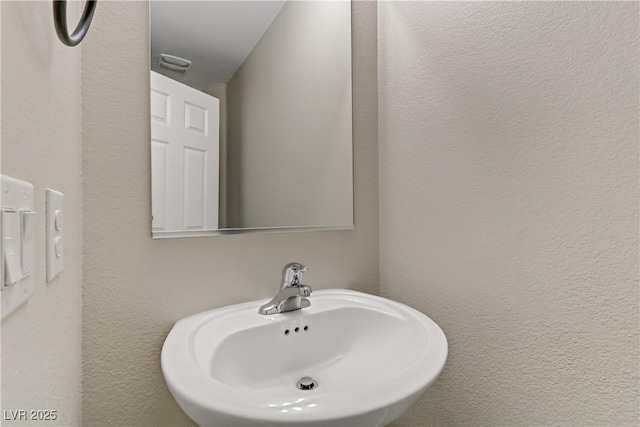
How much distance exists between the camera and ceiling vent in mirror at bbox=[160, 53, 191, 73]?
85 cm

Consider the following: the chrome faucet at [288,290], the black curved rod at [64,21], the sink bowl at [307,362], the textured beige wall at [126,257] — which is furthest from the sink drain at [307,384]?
the black curved rod at [64,21]

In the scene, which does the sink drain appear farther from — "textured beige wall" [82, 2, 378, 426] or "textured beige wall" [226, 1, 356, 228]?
"textured beige wall" [226, 1, 356, 228]

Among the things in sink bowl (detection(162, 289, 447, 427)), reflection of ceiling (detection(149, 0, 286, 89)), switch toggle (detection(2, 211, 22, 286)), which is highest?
reflection of ceiling (detection(149, 0, 286, 89))

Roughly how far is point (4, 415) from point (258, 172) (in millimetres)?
777

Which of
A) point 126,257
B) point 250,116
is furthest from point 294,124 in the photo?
point 126,257

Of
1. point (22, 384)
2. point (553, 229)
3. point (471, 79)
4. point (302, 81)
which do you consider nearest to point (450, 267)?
point (553, 229)

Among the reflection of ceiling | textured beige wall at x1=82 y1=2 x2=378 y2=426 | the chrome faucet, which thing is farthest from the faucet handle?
the reflection of ceiling

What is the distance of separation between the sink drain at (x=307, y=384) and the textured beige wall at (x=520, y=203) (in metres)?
0.42

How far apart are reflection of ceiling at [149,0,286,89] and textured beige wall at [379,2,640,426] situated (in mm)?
487

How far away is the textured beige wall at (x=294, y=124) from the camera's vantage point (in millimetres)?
989

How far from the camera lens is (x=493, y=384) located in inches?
34.7

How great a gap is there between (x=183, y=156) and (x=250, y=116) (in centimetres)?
24

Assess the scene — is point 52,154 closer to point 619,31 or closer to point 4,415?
point 4,415

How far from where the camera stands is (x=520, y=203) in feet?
2.68
